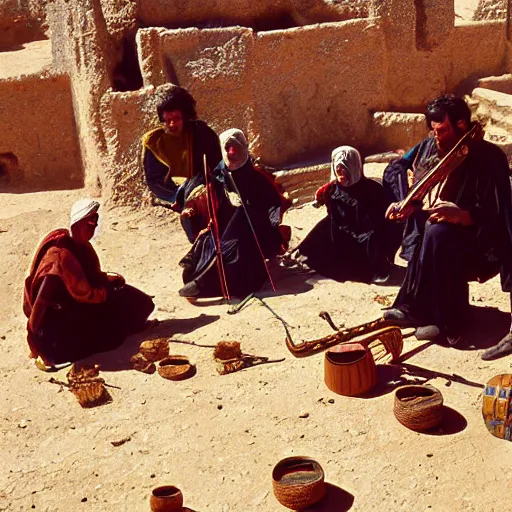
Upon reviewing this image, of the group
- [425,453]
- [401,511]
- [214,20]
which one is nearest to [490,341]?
[425,453]

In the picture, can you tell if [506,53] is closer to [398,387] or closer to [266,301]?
[266,301]

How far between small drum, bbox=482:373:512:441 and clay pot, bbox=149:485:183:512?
167cm

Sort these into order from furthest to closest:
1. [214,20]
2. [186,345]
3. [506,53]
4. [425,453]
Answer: [506,53], [214,20], [186,345], [425,453]

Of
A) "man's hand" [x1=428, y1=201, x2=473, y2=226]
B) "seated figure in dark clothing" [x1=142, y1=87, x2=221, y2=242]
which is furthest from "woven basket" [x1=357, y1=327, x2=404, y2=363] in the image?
"seated figure in dark clothing" [x1=142, y1=87, x2=221, y2=242]

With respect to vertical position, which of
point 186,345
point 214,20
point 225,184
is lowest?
point 186,345

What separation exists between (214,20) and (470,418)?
6.04 metres

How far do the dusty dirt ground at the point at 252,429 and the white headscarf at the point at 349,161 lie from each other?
2.75 ft

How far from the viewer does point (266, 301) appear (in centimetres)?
726

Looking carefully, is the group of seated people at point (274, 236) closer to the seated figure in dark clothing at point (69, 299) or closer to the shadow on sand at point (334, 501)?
the seated figure in dark clothing at point (69, 299)

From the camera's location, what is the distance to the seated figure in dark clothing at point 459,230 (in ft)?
19.4

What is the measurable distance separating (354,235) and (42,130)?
4.80 meters

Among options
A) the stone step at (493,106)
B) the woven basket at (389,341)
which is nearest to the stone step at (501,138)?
the stone step at (493,106)

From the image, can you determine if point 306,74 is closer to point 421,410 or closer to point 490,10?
point 490,10

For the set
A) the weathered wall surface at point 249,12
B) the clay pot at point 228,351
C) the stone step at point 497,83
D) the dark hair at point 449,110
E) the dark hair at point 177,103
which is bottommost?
the clay pot at point 228,351
